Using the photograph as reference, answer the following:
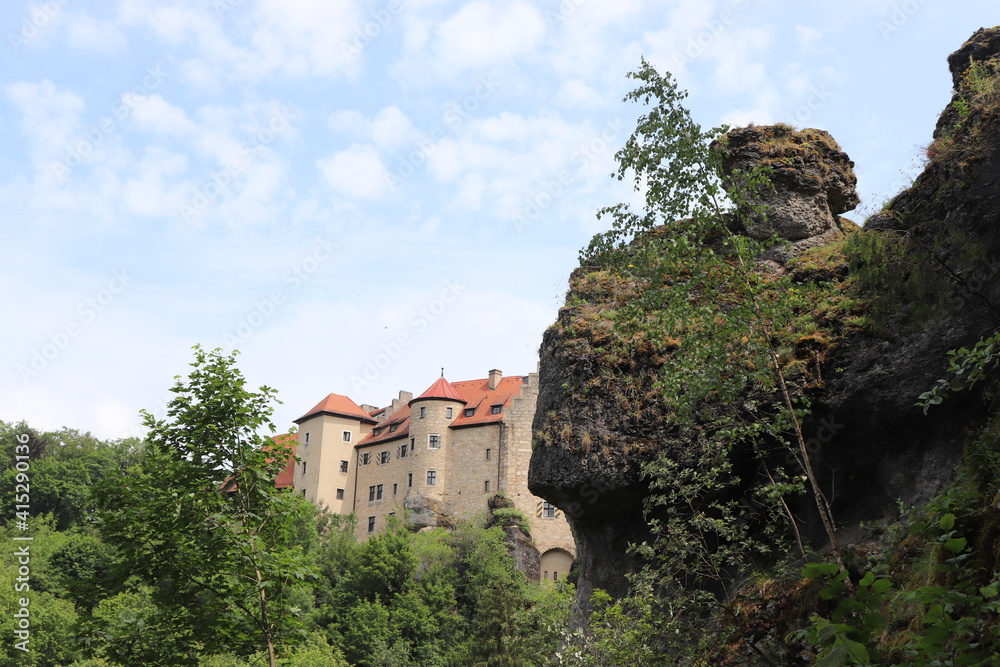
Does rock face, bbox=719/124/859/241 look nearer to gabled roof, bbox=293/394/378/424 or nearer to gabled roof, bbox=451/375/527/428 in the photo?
gabled roof, bbox=451/375/527/428

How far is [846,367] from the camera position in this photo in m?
11.9

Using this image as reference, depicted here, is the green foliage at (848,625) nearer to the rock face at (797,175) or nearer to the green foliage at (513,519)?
the rock face at (797,175)

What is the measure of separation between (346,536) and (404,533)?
18.1 feet

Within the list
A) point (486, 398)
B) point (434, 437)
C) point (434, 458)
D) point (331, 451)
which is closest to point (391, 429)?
point (331, 451)

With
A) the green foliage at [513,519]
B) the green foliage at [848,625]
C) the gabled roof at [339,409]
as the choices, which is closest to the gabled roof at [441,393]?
the gabled roof at [339,409]

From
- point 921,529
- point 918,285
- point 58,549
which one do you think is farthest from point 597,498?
point 58,549

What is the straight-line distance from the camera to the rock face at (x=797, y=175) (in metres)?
14.9

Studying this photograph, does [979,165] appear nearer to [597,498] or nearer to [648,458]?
[648,458]

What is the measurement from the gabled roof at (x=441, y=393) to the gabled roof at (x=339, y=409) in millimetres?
7257

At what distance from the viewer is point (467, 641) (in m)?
43.3

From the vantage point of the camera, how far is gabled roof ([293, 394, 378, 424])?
69.1m

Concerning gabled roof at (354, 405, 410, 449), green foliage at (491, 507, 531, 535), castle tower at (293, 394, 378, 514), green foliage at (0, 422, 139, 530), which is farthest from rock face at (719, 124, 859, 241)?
green foliage at (0, 422, 139, 530)

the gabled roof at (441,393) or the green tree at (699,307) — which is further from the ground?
the gabled roof at (441,393)

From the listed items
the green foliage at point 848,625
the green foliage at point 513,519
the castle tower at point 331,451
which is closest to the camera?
the green foliage at point 848,625
